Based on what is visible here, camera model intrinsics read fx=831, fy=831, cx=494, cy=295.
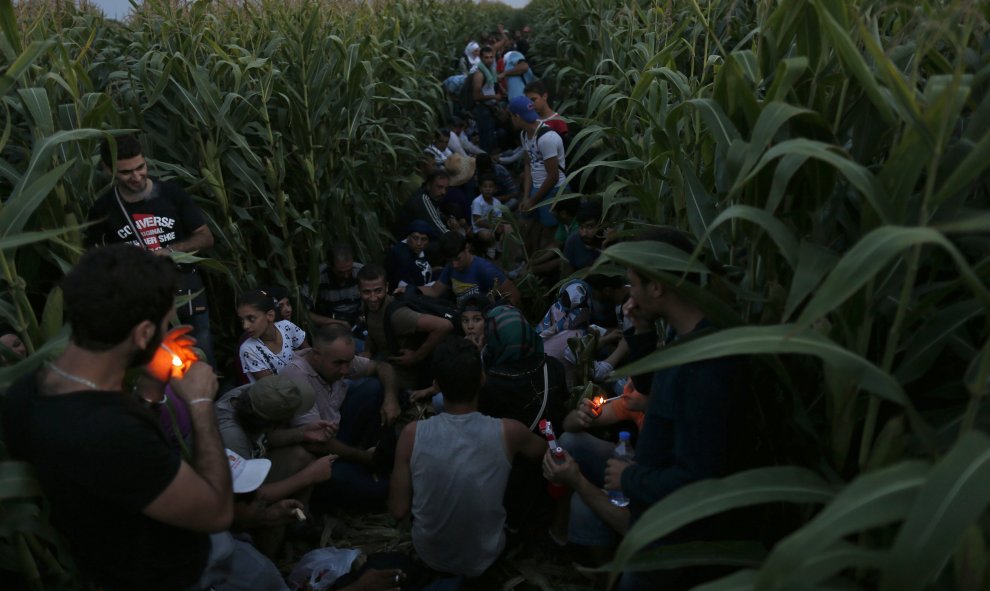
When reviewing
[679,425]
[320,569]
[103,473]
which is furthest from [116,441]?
[320,569]

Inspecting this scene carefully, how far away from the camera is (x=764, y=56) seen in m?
2.26

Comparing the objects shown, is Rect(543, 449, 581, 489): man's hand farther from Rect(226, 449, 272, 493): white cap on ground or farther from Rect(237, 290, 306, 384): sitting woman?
Rect(237, 290, 306, 384): sitting woman

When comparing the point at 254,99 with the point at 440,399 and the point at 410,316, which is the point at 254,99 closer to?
the point at 410,316

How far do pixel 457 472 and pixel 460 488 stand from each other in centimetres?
6

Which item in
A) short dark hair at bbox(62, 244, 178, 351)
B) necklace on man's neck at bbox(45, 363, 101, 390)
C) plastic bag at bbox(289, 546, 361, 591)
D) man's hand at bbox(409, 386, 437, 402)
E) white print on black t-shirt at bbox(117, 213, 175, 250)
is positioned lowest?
plastic bag at bbox(289, 546, 361, 591)

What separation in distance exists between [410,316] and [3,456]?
103 inches

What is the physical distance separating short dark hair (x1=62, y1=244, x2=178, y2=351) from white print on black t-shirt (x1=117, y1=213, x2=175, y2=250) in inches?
85.2

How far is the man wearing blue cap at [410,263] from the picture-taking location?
5727 mm

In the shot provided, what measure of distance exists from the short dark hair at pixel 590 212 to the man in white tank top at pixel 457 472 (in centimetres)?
203

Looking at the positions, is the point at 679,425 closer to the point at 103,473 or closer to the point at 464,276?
the point at 103,473

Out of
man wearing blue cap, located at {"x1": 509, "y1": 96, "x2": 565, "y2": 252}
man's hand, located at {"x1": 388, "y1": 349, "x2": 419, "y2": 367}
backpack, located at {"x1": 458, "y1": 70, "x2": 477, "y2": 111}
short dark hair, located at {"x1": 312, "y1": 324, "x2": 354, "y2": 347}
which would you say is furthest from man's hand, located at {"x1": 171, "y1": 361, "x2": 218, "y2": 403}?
backpack, located at {"x1": 458, "y1": 70, "x2": 477, "y2": 111}

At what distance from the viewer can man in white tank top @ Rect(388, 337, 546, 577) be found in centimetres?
298

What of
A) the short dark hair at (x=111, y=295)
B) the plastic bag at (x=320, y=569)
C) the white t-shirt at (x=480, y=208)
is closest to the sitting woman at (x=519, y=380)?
the plastic bag at (x=320, y=569)

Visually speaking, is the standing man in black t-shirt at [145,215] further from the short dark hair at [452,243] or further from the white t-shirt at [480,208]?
the white t-shirt at [480,208]
